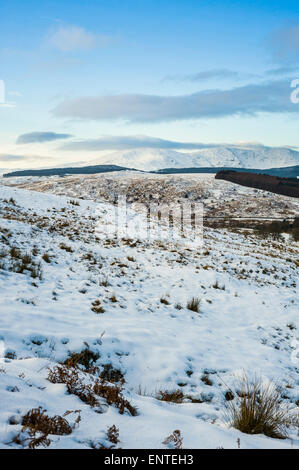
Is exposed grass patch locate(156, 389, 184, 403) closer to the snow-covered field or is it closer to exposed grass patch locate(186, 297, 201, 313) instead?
the snow-covered field

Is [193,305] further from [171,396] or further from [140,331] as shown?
[171,396]

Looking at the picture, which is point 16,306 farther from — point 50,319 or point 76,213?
point 76,213

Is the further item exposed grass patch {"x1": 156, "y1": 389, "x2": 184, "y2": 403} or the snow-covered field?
Result: exposed grass patch {"x1": 156, "y1": 389, "x2": 184, "y2": 403}

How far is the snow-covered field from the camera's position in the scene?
3.33 metres

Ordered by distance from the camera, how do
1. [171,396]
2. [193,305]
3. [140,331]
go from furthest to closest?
[193,305] → [140,331] → [171,396]

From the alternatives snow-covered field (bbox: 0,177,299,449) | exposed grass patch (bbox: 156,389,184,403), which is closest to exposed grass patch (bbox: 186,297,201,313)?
snow-covered field (bbox: 0,177,299,449)

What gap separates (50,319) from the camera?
668 cm

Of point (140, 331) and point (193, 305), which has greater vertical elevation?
point (140, 331)

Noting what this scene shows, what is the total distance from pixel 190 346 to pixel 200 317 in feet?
7.65

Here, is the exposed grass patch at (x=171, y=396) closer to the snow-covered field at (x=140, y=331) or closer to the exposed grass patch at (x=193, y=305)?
the snow-covered field at (x=140, y=331)

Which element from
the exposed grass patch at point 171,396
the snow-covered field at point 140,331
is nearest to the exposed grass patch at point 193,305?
the snow-covered field at point 140,331

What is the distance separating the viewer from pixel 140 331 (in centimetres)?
714

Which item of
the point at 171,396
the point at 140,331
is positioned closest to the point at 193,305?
the point at 140,331
